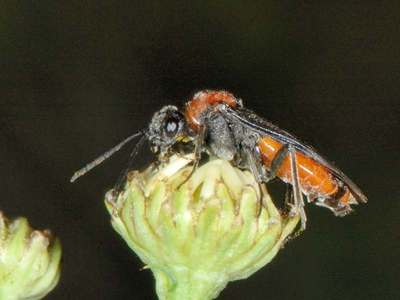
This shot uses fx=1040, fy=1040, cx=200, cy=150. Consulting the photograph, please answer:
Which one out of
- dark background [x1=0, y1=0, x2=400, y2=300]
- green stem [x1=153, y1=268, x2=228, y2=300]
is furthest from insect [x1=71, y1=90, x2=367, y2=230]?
dark background [x1=0, y1=0, x2=400, y2=300]

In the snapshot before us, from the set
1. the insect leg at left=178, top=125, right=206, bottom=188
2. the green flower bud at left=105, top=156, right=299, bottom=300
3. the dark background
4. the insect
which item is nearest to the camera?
the green flower bud at left=105, top=156, right=299, bottom=300

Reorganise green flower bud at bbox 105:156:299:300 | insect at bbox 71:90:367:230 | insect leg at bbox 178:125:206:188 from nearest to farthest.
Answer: green flower bud at bbox 105:156:299:300 < insect leg at bbox 178:125:206:188 < insect at bbox 71:90:367:230

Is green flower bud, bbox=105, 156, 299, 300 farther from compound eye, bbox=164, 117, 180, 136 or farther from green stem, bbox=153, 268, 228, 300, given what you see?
compound eye, bbox=164, 117, 180, 136

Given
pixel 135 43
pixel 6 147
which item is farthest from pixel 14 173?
pixel 135 43

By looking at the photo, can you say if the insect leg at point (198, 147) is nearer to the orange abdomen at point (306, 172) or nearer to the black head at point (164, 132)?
the black head at point (164, 132)

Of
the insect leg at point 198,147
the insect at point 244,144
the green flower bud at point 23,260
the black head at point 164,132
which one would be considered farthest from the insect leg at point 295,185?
the green flower bud at point 23,260

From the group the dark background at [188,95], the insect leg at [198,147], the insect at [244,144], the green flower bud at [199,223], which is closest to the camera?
the green flower bud at [199,223]

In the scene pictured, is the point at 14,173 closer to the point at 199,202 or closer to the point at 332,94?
the point at 332,94

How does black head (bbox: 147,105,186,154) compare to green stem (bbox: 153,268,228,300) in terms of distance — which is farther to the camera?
black head (bbox: 147,105,186,154)

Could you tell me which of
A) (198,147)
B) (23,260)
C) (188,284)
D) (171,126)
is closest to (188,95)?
(171,126)
